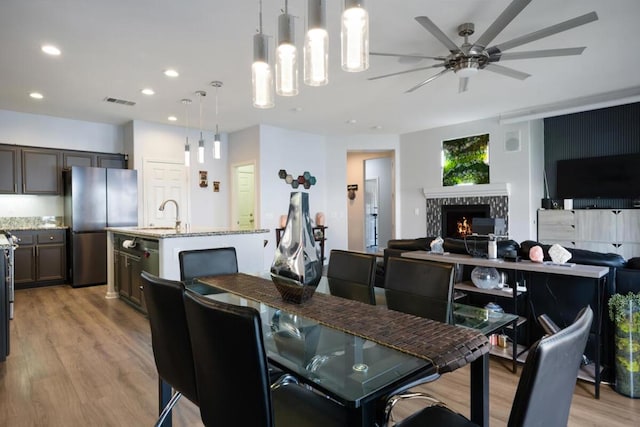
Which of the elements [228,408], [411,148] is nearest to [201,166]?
[411,148]

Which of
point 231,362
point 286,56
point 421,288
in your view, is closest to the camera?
point 231,362

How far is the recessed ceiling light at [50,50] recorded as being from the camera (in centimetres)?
345

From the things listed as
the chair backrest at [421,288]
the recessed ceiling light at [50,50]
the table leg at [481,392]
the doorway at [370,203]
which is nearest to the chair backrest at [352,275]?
the chair backrest at [421,288]

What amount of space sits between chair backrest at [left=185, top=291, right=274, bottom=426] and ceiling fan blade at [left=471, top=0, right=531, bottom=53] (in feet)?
8.70

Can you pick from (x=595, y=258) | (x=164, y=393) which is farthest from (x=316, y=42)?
(x=595, y=258)

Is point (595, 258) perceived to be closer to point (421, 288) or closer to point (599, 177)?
point (421, 288)

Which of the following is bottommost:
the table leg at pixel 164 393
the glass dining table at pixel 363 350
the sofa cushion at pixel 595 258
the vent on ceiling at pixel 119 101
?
the table leg at pixel 164 393

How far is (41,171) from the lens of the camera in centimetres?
577

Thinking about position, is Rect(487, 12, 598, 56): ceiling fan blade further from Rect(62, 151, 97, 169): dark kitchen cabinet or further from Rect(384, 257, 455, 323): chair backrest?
Rect(62, 151, 97, 169): dark kitchen cabinet

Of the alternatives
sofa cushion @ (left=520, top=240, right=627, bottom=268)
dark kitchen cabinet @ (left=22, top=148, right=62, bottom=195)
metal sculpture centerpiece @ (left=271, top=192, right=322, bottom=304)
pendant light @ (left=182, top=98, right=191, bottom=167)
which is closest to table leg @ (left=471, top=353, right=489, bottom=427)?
metal sculpture centerpiece @ (left=271, top=192, right=322, bottom=304)

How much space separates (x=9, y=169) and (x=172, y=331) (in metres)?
5.93

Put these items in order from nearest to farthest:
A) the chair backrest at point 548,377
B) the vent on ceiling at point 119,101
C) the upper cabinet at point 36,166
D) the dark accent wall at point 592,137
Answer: the chair backrest at point 548,377 < the vent on ceiling at point 119,101 < the dark accent wall at point 592,137 < the upper cabinet at point 36,166

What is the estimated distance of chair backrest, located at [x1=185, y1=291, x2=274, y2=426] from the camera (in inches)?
38.4

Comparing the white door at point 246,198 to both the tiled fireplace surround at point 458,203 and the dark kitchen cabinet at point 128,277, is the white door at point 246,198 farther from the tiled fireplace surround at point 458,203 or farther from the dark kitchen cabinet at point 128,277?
the tiled fireplace surround at point 458,203
